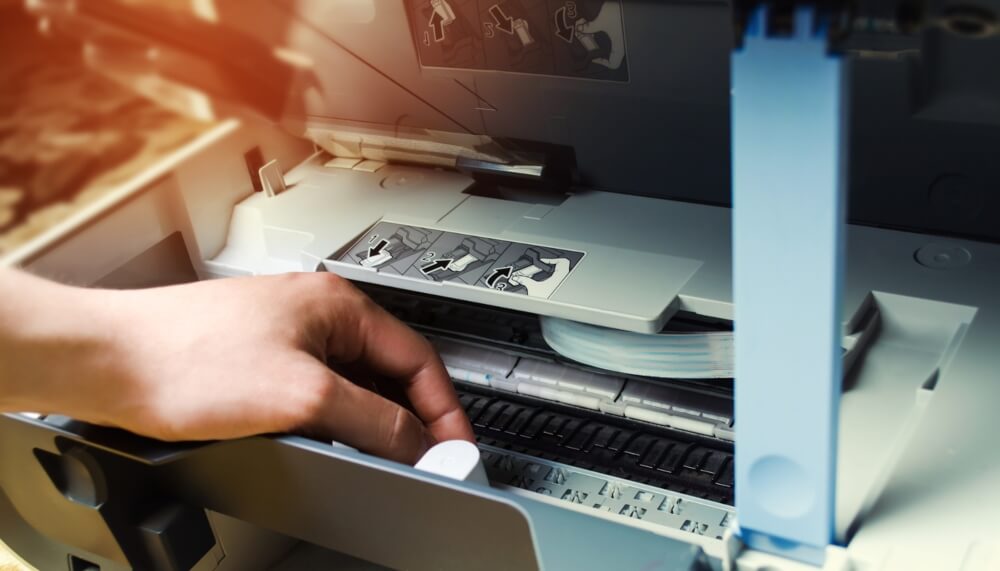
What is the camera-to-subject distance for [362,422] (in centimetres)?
72

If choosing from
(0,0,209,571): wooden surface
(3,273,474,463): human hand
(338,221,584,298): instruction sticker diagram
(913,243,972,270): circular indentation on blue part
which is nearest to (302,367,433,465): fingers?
(3,273,474,463): human hand

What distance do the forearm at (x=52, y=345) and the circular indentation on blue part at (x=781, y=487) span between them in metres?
0.44

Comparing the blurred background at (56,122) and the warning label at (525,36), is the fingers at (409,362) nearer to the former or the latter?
the warning label at (525,36)

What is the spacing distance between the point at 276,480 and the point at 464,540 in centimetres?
15

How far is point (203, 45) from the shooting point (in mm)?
1287

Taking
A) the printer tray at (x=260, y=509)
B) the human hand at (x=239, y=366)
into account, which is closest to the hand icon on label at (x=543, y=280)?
the human hand at (x=239, y=366)

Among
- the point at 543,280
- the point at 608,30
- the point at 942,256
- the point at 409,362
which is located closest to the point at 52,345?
the point at 409,362

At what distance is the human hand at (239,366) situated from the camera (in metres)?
0.69

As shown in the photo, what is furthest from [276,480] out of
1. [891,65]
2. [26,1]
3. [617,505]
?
[26,1]

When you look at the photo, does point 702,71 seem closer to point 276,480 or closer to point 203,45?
point 276,480

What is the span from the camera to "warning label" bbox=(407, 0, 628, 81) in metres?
0.79

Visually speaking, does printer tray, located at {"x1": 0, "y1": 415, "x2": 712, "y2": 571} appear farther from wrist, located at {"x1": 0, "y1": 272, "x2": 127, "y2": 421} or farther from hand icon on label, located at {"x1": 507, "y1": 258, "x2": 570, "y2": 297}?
hand icon on label, located at {"x1": 507, "y1": 258, "x2": 570, "y2": 297}

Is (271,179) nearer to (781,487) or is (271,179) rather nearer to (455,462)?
(455,462)

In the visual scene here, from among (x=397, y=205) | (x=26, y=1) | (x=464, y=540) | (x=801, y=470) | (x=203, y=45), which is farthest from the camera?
(x=26, y=1)
